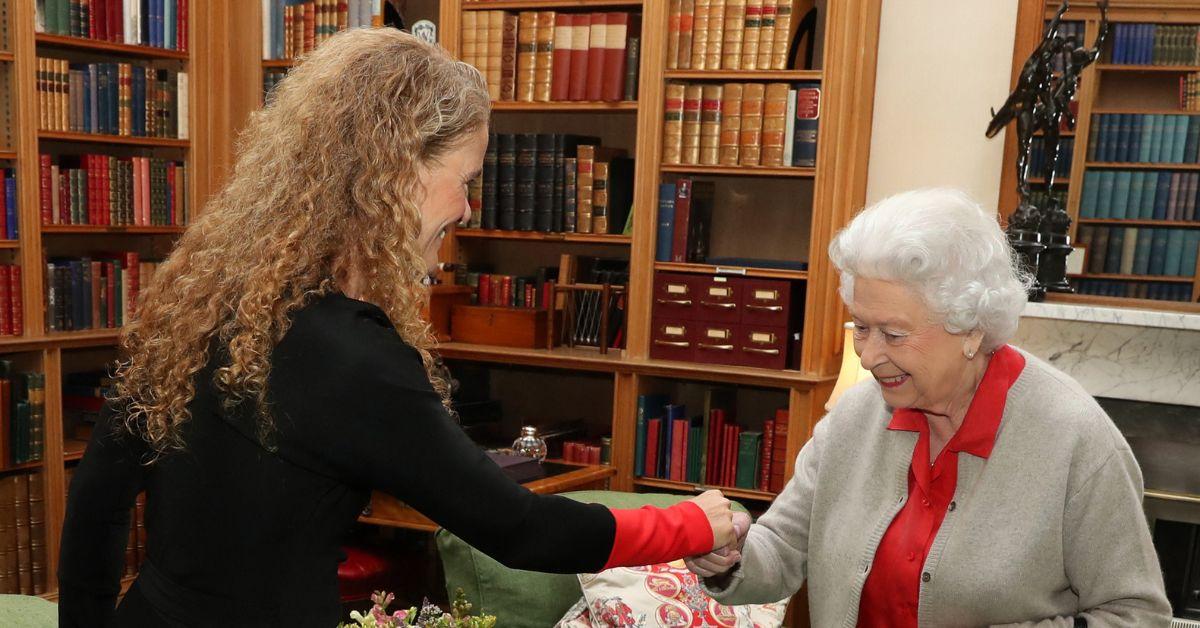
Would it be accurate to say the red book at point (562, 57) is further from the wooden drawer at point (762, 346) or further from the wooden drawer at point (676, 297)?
the wooden drawer at point (762, 346)

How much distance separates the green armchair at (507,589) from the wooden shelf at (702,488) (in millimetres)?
1255

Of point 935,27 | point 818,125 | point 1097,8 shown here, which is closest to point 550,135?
point 818,125

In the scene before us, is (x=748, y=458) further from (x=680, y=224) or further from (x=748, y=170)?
(x=748, y=170)

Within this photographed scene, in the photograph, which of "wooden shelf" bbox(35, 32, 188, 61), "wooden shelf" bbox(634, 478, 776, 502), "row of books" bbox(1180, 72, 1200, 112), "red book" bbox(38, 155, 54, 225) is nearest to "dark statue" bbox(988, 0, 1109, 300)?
"row of books" bbox(1180, 72, 1200, 112)

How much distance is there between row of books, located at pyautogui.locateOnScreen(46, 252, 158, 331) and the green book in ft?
7.25

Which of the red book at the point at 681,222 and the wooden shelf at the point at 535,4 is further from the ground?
the wooden shelf at the point at 535,4

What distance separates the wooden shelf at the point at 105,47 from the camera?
395 centimetres

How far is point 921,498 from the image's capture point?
1.87 metres

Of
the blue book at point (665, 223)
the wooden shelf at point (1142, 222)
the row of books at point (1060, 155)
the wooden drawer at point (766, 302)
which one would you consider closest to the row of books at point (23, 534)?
the blue book at point (665, 223)

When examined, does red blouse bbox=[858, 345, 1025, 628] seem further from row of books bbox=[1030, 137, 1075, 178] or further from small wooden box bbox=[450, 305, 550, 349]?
small wooden box bbox=[450, 305, 550, 349]

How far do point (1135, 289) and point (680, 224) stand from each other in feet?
4.93

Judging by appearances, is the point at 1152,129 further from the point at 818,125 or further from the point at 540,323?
the point at 540,323

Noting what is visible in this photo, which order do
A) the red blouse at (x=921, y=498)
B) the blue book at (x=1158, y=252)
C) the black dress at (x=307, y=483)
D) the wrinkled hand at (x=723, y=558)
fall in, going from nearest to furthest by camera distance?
1. the black dress at (x=307, y=483)
2. the red blouse at (x=921, y=498)
3. the wrinkled hand at (x=723, y=558)
4. the blue book at (x=1158, y=252)

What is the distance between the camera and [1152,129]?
348 centimetres
